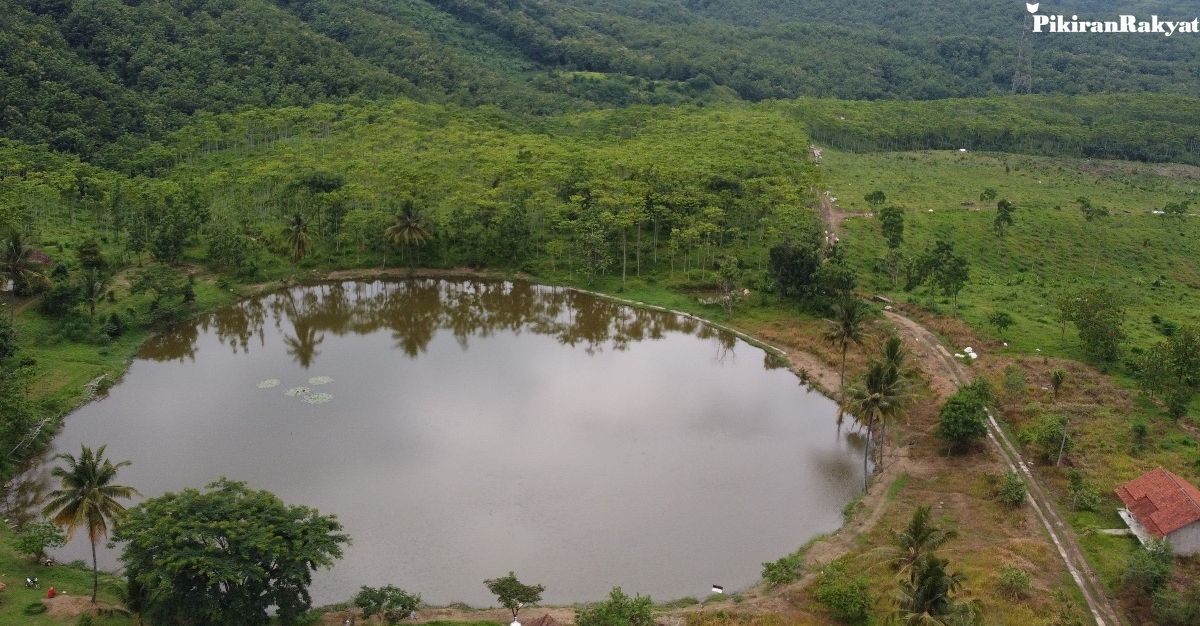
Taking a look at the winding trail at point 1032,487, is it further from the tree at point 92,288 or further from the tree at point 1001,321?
the tree at point 92,288

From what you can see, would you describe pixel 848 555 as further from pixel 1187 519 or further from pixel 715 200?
pixel 715 200

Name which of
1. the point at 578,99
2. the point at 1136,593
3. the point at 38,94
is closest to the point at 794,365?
the point at 1136,593

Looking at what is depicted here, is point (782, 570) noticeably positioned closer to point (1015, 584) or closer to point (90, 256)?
point (1015, 584)

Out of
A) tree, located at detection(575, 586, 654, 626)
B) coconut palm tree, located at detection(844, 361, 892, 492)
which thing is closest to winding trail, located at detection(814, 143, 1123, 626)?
coconut palm tree, located at detection(844, 361, 892, 492)

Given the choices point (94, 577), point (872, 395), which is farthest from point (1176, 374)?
point (94, 577)

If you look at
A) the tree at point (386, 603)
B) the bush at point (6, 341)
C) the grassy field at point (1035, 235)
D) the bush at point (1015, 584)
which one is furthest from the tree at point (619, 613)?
the bush at point (6, 341)

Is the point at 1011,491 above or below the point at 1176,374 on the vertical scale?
below
